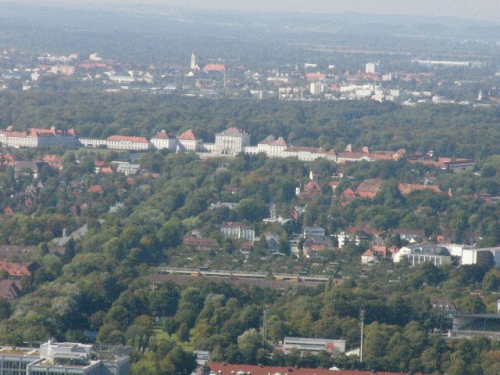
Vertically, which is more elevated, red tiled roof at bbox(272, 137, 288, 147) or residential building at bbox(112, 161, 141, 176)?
residential building at bbox(112, 161, 141, 176)

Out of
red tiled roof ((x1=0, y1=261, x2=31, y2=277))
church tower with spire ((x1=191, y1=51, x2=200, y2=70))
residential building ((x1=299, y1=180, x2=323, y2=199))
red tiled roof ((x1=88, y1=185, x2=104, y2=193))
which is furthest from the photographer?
church tower with spire ((x1=191, y1=51, x2=200, y2=70))

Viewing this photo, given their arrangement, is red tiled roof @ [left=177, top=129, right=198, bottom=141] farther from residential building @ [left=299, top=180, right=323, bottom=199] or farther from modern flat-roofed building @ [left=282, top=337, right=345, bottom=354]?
modern flat-roofed building @ [left=282, top=337, right=345, bottom=354]

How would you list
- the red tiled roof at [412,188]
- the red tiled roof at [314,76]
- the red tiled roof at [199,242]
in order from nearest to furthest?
the red tiled roof at [199,242] < the red tiled roof at [412,188] < the red tiled roof at [314,76]

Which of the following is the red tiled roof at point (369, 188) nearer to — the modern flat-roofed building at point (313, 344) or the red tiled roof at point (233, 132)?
the red tiled roof at point (233, 132)

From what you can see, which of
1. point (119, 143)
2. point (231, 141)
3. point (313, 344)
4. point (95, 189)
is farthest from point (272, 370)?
point (231, 141)

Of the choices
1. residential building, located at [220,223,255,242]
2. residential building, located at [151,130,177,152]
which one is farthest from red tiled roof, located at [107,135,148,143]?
residential building, located at [220,223,255,242]

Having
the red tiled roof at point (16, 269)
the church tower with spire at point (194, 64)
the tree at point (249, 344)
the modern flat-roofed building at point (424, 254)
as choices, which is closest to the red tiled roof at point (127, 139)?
the modern flat-roofed building at point (424, 254)

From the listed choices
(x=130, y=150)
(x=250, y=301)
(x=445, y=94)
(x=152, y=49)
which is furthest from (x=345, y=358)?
(x=152, y=49)

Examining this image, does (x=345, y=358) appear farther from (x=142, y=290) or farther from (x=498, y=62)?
(x=498, y=62)

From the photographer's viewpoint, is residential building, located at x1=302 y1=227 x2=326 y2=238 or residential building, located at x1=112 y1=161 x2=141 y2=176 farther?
residential building, located at x1=112 y1=161 x2=141 y2=176

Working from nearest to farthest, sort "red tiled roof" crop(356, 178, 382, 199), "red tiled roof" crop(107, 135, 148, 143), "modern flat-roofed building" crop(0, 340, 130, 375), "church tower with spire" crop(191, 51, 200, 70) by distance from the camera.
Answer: "modern flat-roofed building" crop(0, 340, 130, 375), "red tiled roof" crop(356, 178, 382, 199), "red tiled roof" crop(107, 135, 148, 143), "church tower with spire" crop(191, 51, 200, 70)
